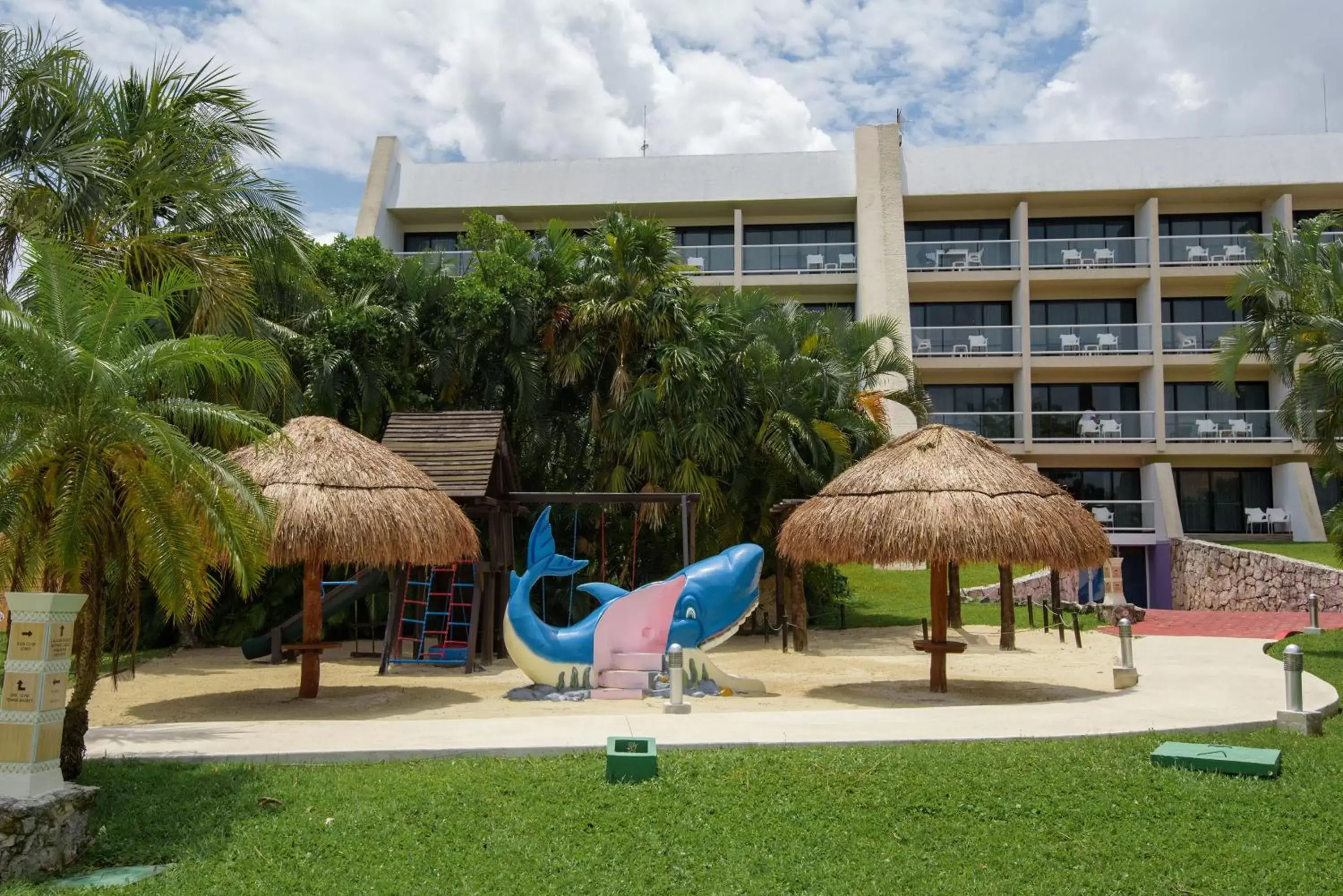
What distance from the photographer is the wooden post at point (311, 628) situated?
13070mm

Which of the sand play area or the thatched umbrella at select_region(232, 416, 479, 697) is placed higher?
the thatched umbrella at select_region(232, 416, 479, 697)

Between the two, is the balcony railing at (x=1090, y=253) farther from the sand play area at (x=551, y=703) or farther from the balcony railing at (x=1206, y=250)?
the sand play area at (x=551, y=703)

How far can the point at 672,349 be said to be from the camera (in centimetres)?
1988

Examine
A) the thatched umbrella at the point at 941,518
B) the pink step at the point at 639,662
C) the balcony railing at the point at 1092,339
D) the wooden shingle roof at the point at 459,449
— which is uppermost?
the balcony railing at the point at 1092,339

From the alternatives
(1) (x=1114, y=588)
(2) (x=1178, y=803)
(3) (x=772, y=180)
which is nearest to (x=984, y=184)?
(3) (x=772, y=180)

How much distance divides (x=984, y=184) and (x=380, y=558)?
2648cm

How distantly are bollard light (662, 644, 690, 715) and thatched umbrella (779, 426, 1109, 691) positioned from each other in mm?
2716

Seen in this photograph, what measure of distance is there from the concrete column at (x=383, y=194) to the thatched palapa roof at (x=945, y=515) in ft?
80.0

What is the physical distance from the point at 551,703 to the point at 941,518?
4.93m

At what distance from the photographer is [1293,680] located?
10.0m

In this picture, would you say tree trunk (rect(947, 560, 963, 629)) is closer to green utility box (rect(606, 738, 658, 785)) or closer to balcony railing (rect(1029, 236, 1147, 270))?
green utility box (rect(606, 738, 658, 785))

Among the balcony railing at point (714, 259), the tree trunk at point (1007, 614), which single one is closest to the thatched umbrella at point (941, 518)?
the tree trunk at point (1007, 614)

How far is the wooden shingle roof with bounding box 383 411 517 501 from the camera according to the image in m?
15.9

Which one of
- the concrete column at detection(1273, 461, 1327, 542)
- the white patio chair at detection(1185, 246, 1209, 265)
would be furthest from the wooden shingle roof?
the concrete column at detection(1273, 461, 1327, 542)
